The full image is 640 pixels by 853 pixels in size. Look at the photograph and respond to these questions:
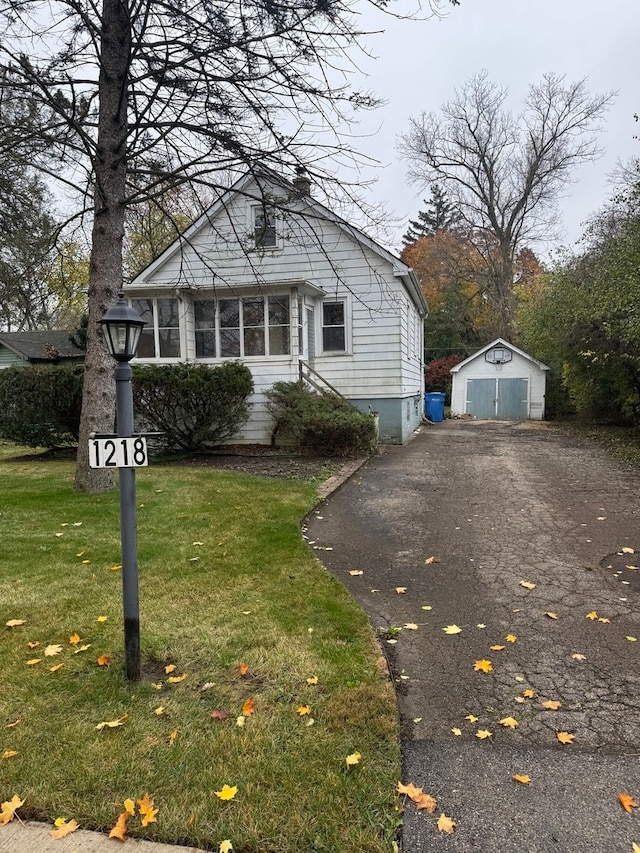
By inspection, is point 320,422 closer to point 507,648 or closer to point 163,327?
point 163,327

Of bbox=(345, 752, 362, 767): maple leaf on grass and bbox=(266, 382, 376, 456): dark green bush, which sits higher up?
bbox=(266, 382, 376, 456): dark green bush

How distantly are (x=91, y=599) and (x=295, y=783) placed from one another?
2.50m

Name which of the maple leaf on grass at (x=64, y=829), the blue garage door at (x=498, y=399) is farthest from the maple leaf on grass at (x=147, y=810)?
the blue garage door at (x=498, y=399)

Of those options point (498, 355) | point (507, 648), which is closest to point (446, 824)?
→ point (507, 648)

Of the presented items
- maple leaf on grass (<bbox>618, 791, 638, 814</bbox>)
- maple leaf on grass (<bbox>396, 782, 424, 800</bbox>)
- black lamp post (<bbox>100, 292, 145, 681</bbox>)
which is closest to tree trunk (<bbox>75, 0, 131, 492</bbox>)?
black lamp post (<bbox>100, 292, 145, 681</bbox>)

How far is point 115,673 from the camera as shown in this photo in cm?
295

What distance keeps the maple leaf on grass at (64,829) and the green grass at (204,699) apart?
0.11 feet

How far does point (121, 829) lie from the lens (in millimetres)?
1887

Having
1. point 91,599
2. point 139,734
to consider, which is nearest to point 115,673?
point 139,734

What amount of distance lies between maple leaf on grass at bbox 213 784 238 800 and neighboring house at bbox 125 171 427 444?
34.7 feet

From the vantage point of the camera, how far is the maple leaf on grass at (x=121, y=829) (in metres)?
1.87

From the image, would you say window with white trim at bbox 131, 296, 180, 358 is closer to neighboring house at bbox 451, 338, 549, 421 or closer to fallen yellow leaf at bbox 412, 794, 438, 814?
fallen yellow leaf at bbox 412, 794, 438, 814

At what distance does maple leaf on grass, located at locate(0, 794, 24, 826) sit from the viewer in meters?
1.96

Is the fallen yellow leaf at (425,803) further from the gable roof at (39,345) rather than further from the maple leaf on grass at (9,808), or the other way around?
the gable roof at (39,345)
